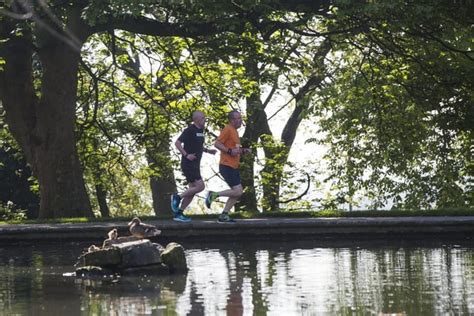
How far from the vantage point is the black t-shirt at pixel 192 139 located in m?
17.3

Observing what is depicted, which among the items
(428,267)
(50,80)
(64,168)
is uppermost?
(50,80)

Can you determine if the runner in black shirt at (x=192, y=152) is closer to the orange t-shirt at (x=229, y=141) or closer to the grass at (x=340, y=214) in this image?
the orange t-shirt at (x=229, y=141)

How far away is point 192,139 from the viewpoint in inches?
684

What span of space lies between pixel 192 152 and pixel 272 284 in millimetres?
6671

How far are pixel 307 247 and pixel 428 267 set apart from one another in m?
3.17

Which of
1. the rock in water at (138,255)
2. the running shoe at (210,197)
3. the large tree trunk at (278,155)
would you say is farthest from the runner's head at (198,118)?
the large tree trunk at (278,155)

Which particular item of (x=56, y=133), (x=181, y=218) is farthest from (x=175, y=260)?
(x=56, y=133)

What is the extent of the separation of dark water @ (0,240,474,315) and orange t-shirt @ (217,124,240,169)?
6.48 ft

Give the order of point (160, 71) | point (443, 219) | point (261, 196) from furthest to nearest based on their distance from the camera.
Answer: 1. point (261, 196)
2. point (160, 71)
3. point (443, 219)

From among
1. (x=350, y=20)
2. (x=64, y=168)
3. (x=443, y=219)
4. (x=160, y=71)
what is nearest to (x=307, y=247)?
(x=443, y=219)

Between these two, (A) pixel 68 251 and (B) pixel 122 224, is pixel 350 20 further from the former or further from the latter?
(A) pixel 68 251

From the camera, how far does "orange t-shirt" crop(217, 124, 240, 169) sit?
17203 millimetres

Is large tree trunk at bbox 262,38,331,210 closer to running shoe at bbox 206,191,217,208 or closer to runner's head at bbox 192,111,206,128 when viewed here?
running shoe at bbox 206,191,217,208

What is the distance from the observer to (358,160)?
36656mm
